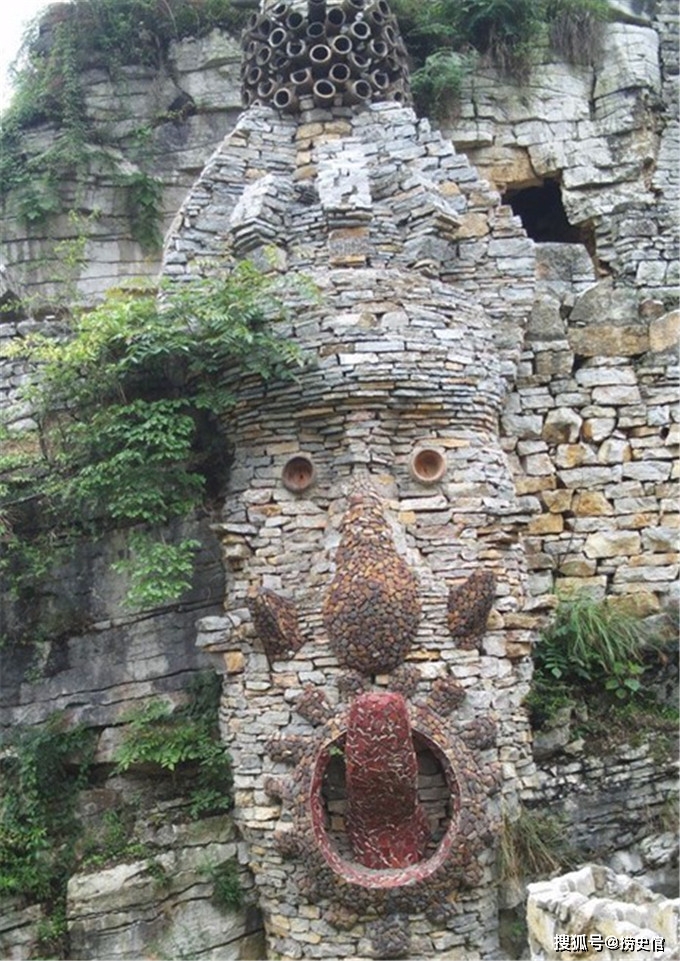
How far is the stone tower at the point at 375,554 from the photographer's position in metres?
8.03

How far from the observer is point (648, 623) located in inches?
377

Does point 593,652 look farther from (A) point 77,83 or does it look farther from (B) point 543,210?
(A) point 77,83

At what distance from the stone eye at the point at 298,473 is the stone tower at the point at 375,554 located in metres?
0.02

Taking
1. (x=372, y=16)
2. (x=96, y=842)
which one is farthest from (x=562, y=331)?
(x=96, y=842)

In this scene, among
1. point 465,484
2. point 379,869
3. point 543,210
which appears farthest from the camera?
point 543,210

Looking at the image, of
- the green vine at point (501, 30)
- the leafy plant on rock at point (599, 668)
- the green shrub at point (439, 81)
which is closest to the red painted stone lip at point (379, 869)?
the leafy plant on rock at point (599, 668)

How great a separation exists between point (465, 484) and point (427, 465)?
1.14 ft

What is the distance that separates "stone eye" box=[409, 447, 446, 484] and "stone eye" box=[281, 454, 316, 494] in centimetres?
83

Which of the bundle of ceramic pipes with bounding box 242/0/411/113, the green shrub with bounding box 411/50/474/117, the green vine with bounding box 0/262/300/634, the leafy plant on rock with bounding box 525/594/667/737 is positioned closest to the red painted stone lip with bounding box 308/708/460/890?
the leafy plant on rock with bounding box 525/594/667/737

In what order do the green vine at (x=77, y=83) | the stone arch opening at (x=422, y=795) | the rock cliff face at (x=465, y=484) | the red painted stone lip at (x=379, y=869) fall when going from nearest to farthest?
the red painted stone lip at (x=379, y=869) → the stone arch opening at (x=422, y=795) → the rock cliff face at (x=465, y=484) → the green vine at (x=77, y=83)

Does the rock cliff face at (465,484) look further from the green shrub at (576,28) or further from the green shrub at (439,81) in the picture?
the green shrub at (576,28)

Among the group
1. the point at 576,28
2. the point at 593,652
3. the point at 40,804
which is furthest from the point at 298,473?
the point at 576,28

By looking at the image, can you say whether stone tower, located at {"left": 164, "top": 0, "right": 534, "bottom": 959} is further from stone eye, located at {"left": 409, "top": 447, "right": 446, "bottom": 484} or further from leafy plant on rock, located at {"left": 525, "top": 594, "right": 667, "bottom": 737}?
leafy plant on rock, located at {"left": 525, "top": 594, "right": 667, "bottom": 737}

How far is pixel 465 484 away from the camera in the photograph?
884cm
